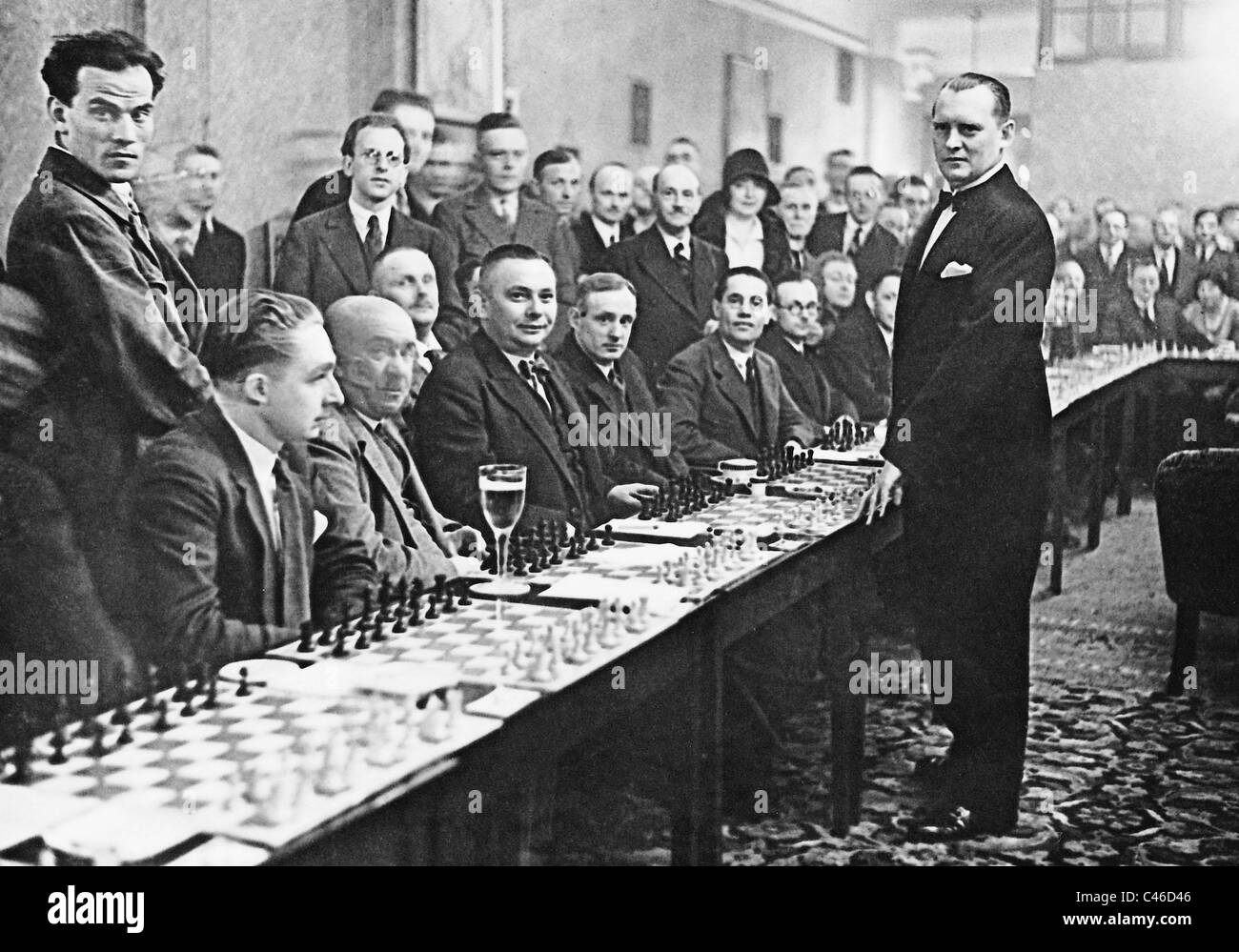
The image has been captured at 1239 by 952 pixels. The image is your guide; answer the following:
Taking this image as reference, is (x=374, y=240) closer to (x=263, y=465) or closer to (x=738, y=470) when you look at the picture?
(x=263, y=465)

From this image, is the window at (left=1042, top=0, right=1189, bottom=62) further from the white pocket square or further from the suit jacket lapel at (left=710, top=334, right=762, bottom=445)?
the suit jacket lapel at (left=710, top=334, right=762, bottom=445)

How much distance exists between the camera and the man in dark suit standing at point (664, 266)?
4.48 m

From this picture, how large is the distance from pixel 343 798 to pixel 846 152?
2796 mm

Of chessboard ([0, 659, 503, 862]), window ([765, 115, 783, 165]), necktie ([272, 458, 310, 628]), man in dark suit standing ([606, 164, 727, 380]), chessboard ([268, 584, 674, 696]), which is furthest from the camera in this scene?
man in dark suit standing ([606, 164, 727, 380])

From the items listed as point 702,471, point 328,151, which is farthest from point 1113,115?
point 328,151

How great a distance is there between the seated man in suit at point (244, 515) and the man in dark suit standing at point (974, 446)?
61.4 inches

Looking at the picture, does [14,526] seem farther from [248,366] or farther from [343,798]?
[343,798]

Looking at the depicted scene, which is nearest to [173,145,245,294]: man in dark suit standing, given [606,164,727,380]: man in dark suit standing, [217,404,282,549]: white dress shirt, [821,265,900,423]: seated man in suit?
[217,404,282,549]: white dress shirt

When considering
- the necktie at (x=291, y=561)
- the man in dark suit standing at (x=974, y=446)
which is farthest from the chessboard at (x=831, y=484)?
the necktie at (x=291, y=561)

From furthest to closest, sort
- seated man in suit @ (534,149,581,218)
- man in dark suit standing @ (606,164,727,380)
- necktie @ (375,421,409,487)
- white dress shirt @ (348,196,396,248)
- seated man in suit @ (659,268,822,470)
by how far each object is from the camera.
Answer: seated man in suit @ (659,268,822,470) → man in dark suit standing @ (606,164,727,380) → seated man in suit @ (534,149,581,218) → white dress shirt @ (348,196,396,248) → necktie @ (375,421,409,487)

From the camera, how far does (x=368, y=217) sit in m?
3.97

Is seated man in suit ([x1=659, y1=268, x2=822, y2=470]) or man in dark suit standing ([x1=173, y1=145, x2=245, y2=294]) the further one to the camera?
seated man in suit ([x1=659, y1=268, x2=822, y2=470])

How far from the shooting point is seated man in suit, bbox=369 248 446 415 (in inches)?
157

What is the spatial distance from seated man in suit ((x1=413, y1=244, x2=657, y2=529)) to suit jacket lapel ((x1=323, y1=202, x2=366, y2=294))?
0.33m
